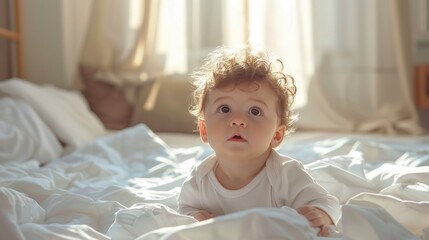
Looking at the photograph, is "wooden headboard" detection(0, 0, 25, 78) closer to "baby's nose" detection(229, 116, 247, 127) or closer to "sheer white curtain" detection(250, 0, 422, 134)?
"sheer white curtain" detection(250, 0, 422, 134)

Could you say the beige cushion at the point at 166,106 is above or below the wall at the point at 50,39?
below

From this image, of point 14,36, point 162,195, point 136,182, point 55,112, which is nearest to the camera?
point 162,195

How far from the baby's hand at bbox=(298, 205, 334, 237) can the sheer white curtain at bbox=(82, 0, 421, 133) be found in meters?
1.82

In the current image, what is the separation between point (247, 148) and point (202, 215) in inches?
5.4

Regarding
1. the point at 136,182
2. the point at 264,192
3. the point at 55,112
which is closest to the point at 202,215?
the point at 264,192

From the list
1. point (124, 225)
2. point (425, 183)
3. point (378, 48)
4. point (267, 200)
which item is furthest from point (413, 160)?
point (378, 48)

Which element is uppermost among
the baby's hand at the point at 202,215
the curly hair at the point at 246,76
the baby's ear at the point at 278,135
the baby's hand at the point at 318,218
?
→ the curly hair at the point at 246,76

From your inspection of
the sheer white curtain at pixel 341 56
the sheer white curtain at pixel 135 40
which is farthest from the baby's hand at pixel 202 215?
the sheer white curtain at pixel 135 40

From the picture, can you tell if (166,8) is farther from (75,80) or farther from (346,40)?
(346,40)

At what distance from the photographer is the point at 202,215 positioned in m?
1.01

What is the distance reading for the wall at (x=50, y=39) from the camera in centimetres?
289

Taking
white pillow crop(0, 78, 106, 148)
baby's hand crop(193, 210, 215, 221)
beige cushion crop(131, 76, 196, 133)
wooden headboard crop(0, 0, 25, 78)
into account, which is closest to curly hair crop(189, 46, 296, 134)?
baby's hand crop(193, 210, 215, 221)

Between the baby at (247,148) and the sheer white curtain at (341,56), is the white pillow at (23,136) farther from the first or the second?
A: the sheer white curtain at (341,56)

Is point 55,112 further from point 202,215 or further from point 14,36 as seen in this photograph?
point 202,215
